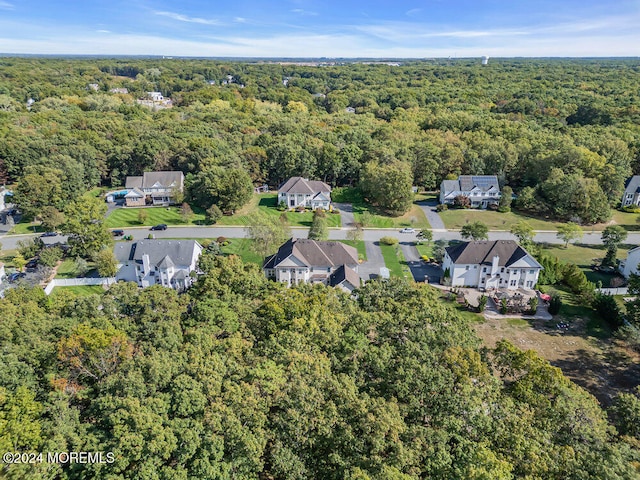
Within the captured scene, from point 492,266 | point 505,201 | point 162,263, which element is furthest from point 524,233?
point 162,263

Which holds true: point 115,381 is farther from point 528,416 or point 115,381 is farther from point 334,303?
A: point 528,416

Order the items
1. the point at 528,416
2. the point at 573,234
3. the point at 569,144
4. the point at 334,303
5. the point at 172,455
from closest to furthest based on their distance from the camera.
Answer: the point at 172,455 < the point at 528,416 < the point at 334,303 < the point at 573,234 < the point at 569,144

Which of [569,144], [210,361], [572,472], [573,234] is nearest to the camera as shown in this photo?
[572,472]

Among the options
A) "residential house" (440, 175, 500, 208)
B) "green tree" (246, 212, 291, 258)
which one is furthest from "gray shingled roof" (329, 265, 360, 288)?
"residential house" (440, 175, 500, 208)

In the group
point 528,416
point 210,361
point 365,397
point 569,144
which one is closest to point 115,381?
point 210,361

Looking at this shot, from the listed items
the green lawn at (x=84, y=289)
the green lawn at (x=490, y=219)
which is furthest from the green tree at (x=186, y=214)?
the green lawn at (x=490, y=219)

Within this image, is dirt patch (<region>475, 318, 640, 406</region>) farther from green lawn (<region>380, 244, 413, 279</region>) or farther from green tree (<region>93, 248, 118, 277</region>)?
green tree (<region>93, 248, 118, 277</region>)

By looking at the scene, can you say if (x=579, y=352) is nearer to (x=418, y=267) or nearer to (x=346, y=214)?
(x=418, y=267)
